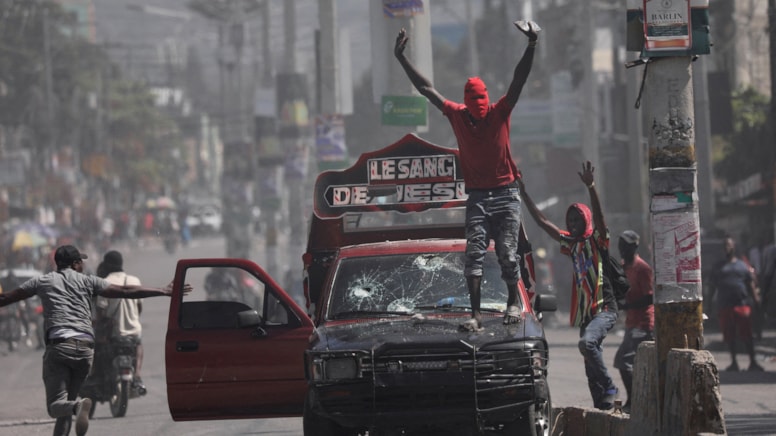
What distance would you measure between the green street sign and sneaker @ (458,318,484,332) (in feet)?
30.7

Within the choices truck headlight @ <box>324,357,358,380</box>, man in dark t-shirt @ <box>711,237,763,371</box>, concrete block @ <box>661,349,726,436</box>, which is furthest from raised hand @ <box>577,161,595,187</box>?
man in dark t-shirt @ <box>711,237,763,371</box>

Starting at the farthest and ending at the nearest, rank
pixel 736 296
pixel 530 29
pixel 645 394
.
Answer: pixel 736 296
pixel 530 29
pixel 645 394

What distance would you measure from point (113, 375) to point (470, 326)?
7335 millimetres

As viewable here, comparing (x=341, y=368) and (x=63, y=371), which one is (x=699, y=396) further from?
(x=63, y=371)

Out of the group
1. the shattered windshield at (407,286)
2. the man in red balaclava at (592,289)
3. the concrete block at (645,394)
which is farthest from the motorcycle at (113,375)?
the concrete block at (645,394)

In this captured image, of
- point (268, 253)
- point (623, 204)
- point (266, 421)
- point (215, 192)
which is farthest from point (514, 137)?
point (215, 192)

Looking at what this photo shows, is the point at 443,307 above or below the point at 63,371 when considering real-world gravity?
above

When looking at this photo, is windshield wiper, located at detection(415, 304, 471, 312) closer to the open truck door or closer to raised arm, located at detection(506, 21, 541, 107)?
the open truck door

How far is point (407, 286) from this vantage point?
10.3 metres

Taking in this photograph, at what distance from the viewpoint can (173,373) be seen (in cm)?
1057

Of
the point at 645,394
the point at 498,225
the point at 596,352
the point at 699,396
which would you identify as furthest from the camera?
the point at 596,352

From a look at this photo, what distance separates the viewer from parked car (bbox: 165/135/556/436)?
9.03 m

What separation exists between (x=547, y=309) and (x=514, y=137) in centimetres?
3697

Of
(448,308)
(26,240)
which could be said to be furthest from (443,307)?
(26,240)
